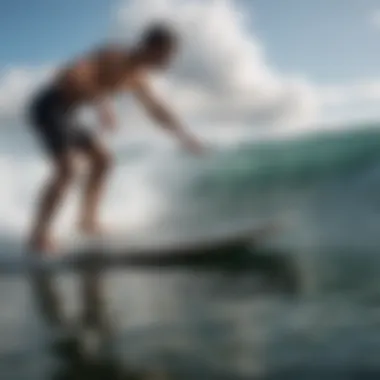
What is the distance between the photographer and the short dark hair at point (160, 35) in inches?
77.0

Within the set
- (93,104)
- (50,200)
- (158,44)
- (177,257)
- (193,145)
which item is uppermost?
(158,44)

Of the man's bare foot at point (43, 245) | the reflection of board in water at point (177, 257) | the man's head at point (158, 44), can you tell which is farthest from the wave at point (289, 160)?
the man's bare foot at point (43, 245)

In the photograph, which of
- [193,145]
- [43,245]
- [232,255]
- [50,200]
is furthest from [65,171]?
[232,255]

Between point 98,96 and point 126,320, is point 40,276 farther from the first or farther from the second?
point 98,96

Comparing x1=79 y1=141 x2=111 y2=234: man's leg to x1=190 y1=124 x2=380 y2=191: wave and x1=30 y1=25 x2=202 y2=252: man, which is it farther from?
x1=190 y1=124 x2=380 y2=191: wave

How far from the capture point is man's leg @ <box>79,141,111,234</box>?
1.96 metres

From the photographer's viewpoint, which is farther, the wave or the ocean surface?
the wave

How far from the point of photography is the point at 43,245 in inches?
77.9

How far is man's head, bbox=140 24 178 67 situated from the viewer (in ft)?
6.41

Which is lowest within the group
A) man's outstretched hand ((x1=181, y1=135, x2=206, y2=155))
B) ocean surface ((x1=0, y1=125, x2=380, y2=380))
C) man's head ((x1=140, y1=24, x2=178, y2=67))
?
ocean surface ((x1=0, y1=125, x2=380, y2=380))

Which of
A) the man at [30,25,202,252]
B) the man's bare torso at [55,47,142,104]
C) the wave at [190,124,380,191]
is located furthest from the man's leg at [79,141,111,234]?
the wave at [190,124,380,191]

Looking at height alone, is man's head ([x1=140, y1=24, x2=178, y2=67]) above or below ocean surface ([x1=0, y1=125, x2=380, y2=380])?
above

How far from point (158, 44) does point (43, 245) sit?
0.55 m

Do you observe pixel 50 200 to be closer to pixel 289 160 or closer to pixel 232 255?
pixel 232 255
